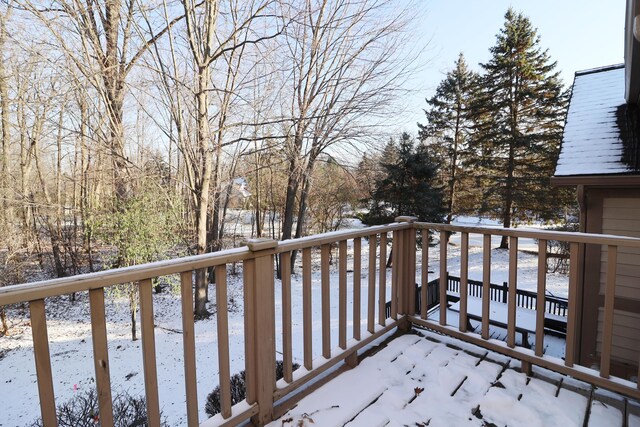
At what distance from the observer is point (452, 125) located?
16.2m

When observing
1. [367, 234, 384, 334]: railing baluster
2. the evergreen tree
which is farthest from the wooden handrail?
the evergreen tree

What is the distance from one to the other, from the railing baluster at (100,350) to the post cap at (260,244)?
60 centimetres

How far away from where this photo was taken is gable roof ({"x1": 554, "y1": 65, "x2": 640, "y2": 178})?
387 centimetres

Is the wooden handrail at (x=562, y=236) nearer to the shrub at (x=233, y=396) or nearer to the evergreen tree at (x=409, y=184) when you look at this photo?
the shrub at (x=233, y=396)

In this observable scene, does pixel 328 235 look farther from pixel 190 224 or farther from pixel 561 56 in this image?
pixel 561 56

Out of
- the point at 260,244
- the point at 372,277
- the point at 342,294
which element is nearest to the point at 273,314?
the point at 260,244

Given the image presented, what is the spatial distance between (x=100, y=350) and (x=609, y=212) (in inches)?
205

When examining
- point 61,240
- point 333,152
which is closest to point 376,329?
point 333,152

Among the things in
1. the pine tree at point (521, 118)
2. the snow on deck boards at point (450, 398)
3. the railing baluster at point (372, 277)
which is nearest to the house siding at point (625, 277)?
the snow on deck boards at point (450, 398)

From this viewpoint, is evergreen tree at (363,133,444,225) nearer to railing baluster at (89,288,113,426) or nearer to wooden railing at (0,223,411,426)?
wooden railing at (0,223,411,426)

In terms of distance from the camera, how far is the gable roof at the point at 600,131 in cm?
387

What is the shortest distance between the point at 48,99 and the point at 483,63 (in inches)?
630

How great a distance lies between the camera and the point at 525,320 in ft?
18.6

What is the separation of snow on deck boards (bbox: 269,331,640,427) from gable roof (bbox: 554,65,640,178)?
2.97 metres
